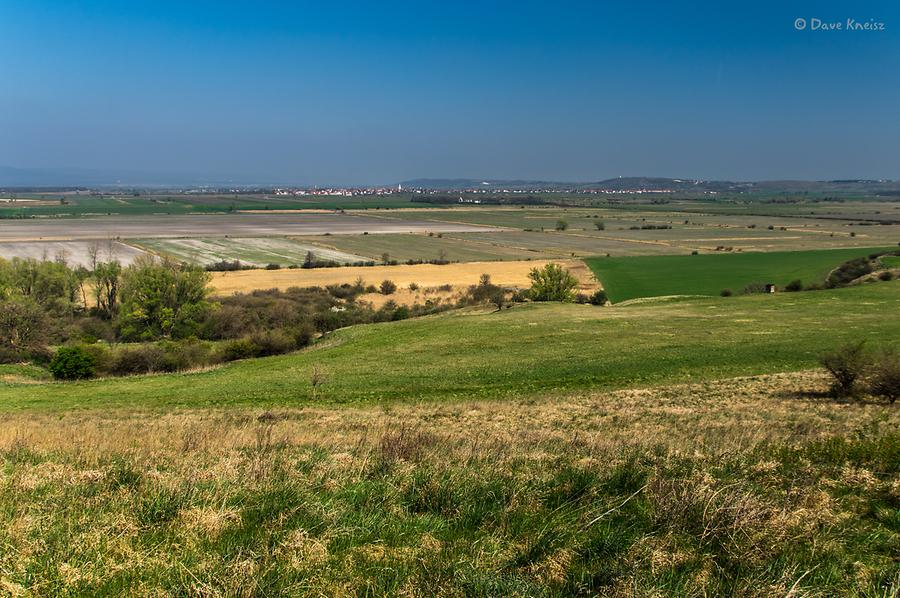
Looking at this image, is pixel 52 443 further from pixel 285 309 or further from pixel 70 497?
pixel 285 309

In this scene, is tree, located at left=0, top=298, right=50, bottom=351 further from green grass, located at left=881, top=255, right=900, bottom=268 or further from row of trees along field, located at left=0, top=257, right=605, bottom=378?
green grass, located at left=881, top=255, right=900, bottom=268

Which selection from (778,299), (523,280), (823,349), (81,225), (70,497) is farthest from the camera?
(81,225)

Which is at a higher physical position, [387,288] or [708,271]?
[708,271]

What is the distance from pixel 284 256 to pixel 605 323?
7413 cm

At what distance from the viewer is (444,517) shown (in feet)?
19.9

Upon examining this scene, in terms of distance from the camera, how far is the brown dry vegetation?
4633 mm

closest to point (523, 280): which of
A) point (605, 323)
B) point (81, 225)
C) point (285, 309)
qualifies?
point (285, 309)

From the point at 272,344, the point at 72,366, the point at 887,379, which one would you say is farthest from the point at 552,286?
the point at 887,379

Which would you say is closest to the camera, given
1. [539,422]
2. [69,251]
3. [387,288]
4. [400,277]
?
[539,422]

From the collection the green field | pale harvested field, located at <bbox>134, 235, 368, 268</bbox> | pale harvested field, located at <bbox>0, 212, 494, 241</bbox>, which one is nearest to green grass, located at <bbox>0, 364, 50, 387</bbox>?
the green field

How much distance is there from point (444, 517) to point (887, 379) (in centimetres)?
1674

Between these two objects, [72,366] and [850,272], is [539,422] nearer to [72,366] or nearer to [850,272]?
[72,366]

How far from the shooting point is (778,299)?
139ft

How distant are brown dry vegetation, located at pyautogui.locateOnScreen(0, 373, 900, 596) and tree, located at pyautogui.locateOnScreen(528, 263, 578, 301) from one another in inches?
1964
